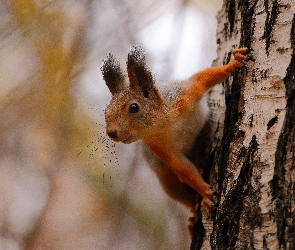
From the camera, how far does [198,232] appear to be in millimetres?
1561

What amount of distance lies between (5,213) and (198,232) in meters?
1.15

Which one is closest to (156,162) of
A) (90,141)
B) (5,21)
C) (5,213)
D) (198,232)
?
(90,141)

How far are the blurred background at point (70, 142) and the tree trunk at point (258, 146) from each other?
75 centimetres

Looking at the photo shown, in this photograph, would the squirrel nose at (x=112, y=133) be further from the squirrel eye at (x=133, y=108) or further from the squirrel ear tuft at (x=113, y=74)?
the squirrel ear tuft at (x=113, y=74)

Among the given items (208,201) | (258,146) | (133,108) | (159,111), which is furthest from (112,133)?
(258,146)

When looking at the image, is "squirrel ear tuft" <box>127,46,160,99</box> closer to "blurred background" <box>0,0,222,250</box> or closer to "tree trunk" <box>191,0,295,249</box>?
"tree trunk" <box>191,0,295,249</box>

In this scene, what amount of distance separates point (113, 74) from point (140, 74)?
0.42ft

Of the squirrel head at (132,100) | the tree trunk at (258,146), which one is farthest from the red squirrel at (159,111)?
the tree trunk at (258,146)

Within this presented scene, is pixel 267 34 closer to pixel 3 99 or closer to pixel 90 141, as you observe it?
pixel 90 141

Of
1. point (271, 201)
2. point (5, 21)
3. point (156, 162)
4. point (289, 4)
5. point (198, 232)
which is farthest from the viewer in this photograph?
point (5, 21)

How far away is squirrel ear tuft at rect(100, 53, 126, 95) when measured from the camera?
5.75 ft

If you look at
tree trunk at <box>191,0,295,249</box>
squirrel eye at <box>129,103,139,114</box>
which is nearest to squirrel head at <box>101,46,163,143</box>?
squirrel eye at <box>129,103,139,114</box>

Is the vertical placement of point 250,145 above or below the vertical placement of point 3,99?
below

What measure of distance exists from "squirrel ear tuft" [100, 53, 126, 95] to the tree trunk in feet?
1.58
